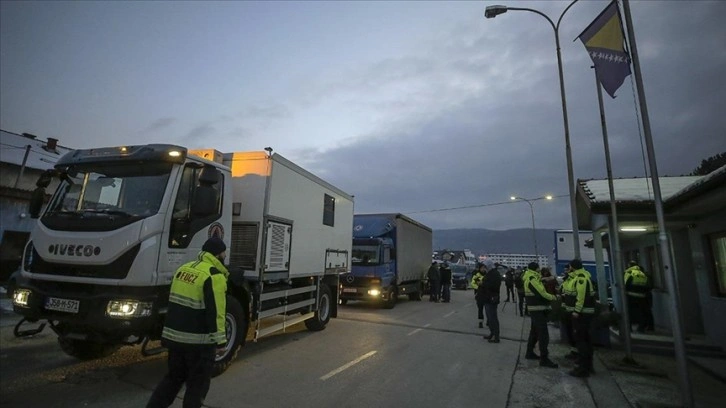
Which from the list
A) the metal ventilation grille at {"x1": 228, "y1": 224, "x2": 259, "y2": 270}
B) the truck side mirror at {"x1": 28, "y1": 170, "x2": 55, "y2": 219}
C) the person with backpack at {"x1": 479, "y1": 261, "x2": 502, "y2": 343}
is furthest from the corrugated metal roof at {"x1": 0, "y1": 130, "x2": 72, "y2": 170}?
the person with backpack at {"x1": 479, "y1": 261, "x2": 502, "y2": 343}

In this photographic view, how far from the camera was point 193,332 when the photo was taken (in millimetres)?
3369

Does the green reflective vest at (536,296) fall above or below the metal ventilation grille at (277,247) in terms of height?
below

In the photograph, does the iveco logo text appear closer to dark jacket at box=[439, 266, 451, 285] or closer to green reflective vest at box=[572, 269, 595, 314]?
green reflective vest at box=[572, 269, 595, 314]

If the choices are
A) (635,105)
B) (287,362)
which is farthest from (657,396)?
(287,362)

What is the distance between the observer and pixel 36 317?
465cm

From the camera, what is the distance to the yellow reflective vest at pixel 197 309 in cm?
336

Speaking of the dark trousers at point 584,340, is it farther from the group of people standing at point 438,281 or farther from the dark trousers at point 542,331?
the group of people standing at point 438,281

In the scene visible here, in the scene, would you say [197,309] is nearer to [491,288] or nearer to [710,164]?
[491,288]

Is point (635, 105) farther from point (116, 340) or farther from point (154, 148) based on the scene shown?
point (116, 340)

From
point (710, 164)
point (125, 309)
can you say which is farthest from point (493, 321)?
point (710, 164)

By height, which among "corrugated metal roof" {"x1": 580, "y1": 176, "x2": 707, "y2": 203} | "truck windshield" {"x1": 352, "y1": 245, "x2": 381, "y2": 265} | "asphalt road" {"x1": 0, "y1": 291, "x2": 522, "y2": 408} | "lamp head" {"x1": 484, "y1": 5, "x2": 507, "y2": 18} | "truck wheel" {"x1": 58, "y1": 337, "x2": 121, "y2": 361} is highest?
"lamp head" {"x1": 484, "y1": 5, "x2": 507, "y2": 18}

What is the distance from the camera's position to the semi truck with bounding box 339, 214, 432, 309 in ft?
46.9

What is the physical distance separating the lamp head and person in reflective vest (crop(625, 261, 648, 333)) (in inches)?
322

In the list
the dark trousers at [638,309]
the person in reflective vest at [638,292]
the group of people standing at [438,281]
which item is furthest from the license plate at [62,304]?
the group of people standing at [438,281]
